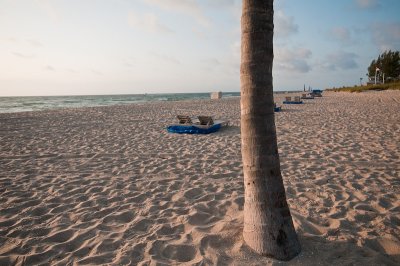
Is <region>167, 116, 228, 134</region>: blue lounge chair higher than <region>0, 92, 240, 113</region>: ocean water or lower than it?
lower

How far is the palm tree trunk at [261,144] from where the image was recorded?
242 cm

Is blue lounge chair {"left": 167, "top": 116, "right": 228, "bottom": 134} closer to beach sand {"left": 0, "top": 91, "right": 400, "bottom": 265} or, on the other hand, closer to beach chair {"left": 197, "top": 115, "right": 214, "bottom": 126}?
beach chair {"left": 197, "top": 115, "right": 214, "bottom": 126}

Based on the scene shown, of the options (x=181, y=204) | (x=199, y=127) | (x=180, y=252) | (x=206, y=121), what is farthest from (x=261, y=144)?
(x=206, y=121)

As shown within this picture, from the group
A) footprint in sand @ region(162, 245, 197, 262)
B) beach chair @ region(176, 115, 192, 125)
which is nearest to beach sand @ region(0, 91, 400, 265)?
footprint in sand @ region(162, 245, 197, 262)

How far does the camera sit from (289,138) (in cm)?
893

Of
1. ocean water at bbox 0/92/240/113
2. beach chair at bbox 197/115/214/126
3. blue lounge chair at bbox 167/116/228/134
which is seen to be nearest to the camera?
blue lounge chair at bbox 167/116/228/134

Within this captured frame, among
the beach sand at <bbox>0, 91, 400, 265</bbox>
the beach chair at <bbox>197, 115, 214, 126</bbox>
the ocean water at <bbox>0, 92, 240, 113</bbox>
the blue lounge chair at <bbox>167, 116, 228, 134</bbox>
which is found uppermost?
the ocean water at <bbox>0, 92, 240, 113</bbox>

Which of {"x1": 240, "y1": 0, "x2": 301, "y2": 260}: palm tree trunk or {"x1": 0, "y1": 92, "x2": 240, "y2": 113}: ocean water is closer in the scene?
{"x1": 240, "y1": 0, "x2": 301, "y2": 260}: palm tree trunk

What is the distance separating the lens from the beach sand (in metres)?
2.93

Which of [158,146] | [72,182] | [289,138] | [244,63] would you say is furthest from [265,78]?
[289,138]

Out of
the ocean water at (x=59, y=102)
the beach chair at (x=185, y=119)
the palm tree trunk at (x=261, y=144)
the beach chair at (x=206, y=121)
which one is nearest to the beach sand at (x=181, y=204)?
the palm tree trunk at (x=261, y=144)

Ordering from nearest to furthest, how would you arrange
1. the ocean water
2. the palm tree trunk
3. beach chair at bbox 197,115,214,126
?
the palm tree trunk
beach chair at bbox 197,115,214,126
the ocean water

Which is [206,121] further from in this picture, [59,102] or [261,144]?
[59,102]

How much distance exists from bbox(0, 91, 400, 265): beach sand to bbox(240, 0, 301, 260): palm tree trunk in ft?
0.71
